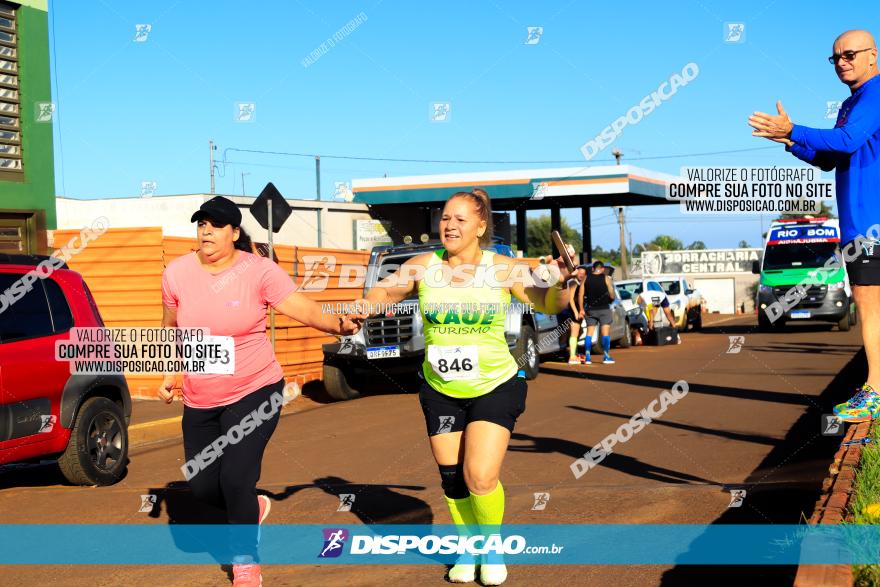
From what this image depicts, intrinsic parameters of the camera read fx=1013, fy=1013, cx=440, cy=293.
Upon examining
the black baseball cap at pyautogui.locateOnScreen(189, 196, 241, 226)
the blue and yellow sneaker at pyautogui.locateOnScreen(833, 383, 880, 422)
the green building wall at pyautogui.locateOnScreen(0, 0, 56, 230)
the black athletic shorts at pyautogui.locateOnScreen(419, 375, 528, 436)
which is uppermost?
the green building wall at pyautogui.locateOnScreen(0, 0, 56, 230)

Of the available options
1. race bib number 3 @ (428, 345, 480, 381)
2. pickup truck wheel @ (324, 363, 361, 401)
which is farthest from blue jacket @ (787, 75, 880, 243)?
pickup truck wheel @ (324, 363, 361, 401)

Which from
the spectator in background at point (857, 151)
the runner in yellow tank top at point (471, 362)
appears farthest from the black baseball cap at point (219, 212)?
the spectator in background at point (857, 151)

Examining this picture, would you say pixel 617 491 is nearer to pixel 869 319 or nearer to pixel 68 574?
pixel 869 319

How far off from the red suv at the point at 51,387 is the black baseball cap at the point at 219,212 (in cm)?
332

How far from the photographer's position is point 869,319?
249 inches

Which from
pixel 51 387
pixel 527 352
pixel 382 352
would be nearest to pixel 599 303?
pixel 527 352

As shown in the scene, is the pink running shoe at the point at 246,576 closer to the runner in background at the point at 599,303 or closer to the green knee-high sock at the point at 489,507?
the green knee-high sock at the point at 489,507

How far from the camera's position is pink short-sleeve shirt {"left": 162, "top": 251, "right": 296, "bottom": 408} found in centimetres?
554

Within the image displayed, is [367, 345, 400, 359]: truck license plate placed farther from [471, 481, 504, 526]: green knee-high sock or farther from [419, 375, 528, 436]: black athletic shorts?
[471, 481, 504, 526]: green knee-high sock

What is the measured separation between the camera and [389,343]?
50.9ft

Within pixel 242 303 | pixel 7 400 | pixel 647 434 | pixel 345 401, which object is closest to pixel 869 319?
pixel 242 303

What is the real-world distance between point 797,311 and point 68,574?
85.6 ft

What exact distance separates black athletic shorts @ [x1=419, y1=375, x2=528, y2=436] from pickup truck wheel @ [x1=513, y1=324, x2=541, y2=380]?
10.5m

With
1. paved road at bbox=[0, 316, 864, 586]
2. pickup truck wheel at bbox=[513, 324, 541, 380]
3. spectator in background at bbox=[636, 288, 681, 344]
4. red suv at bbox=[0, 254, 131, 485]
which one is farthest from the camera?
spectator in background at bbox=[636, 288, 681, 344]
